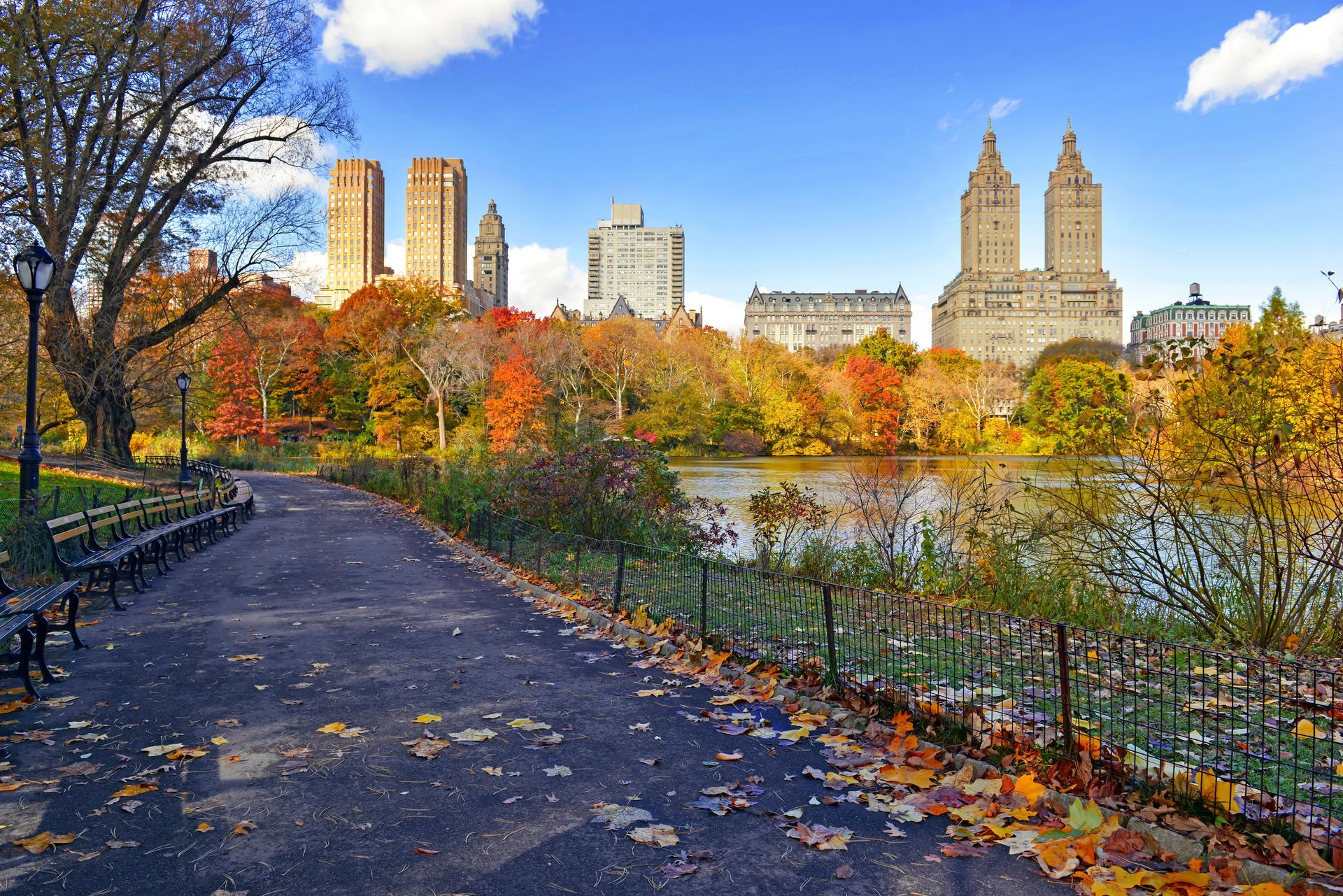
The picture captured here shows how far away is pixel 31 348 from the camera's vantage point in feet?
33.3

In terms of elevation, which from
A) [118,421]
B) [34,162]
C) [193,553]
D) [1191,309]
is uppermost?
[1191,309]

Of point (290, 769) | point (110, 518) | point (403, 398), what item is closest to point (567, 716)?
point (290, 769)

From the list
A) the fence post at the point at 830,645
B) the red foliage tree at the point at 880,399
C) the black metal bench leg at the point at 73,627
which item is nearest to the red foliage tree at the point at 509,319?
the red foliage tree at the point at 880,399

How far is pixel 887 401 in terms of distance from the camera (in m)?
68.4

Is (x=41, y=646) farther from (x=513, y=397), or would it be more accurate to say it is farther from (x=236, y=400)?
(x=236, y=400)

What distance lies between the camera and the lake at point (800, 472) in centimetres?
1356

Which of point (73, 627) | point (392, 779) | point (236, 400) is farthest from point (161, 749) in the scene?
point (236, 400)

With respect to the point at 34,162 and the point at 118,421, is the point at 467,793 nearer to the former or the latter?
the point at 34,162

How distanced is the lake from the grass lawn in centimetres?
1025

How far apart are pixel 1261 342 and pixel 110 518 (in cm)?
1407

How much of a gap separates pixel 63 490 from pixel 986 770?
63.8ft

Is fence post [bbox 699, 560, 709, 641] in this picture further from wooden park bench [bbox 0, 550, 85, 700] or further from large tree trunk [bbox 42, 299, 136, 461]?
large tree trunk [bbox 42, 299, 136, 461]

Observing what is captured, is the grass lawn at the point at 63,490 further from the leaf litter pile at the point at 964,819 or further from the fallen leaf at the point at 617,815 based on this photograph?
the leaf litter pile at the point at 964,819

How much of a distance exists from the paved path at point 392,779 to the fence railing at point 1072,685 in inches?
37.8
